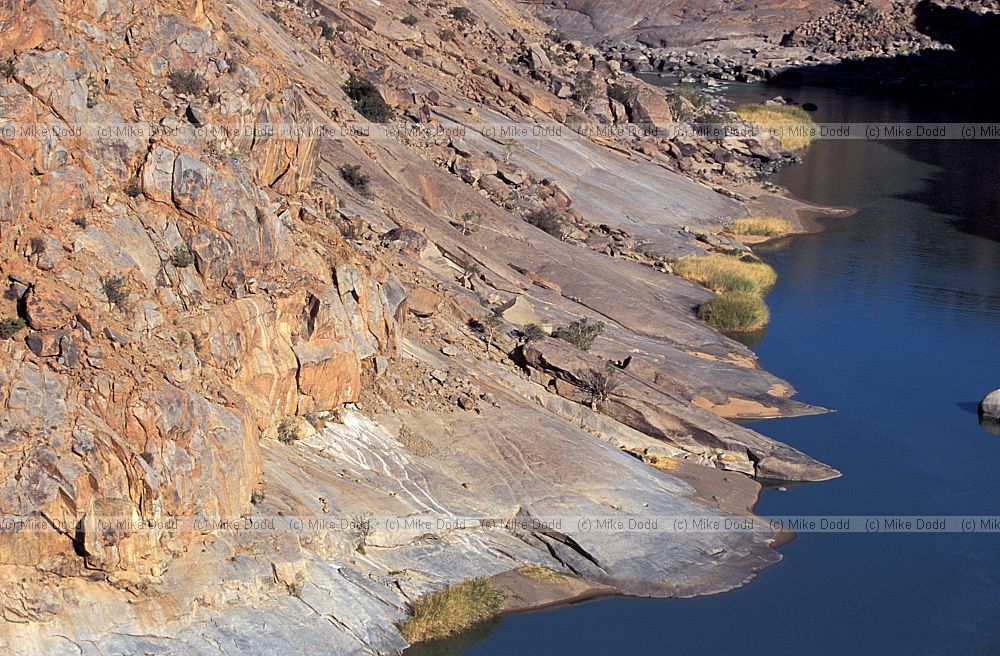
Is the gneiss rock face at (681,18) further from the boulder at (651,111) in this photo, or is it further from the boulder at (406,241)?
the boulder at (406,241)

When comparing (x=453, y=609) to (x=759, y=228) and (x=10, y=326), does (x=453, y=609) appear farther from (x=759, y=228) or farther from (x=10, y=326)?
(x=759, y=228)

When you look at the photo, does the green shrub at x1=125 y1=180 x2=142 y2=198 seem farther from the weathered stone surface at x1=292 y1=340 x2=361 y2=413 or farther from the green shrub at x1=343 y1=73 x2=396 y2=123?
the green shrub at x1=343 y1=73 x2=396 y2=123

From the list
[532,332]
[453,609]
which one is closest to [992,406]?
[532,332]

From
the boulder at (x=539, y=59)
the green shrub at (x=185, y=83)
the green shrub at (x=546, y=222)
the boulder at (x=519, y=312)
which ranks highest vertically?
the green shrub at (x=185, y=83)

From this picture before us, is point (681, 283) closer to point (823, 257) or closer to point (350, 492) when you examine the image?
point (823, 257)

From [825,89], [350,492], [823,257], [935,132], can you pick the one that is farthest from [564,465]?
[825,89]

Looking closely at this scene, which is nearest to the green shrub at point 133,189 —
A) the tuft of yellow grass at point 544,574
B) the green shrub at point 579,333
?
the tuft of yellow grass at point 544,574
